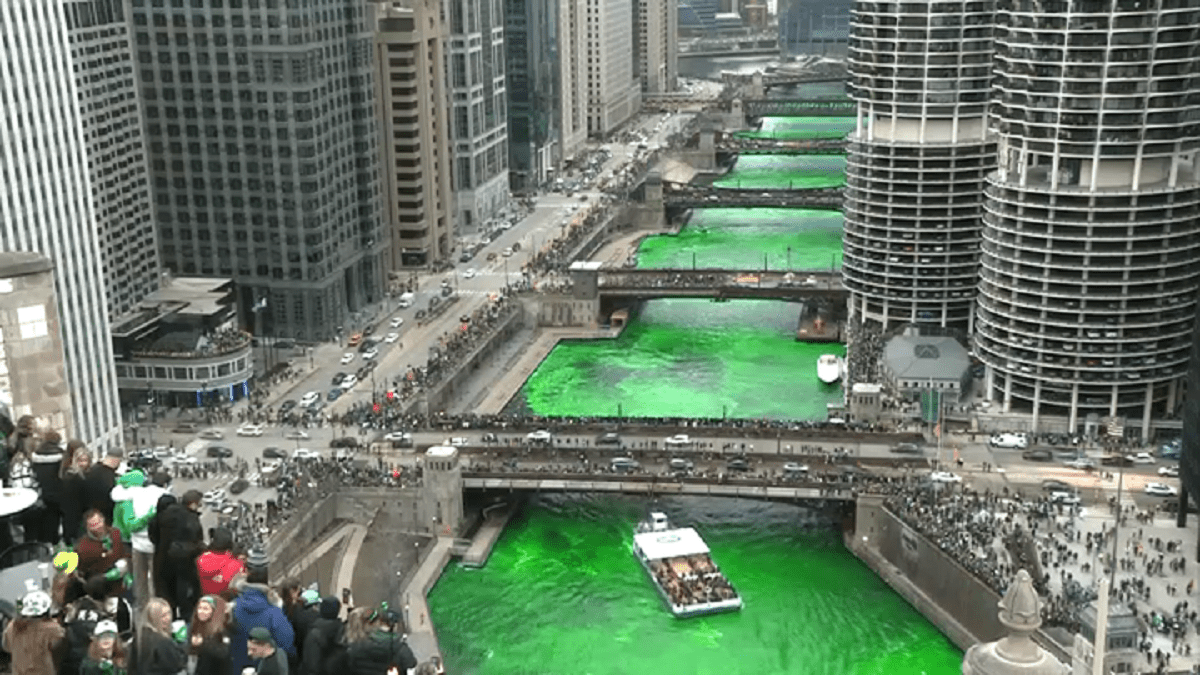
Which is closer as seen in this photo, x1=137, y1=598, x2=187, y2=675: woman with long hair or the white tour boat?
x1=137, y1=598, x2=187, y2=675: woman with long hair

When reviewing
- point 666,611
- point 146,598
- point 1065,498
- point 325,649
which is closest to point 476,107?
point 666,611

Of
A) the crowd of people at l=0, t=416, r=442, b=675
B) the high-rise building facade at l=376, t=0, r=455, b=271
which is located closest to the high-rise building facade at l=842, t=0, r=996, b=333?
the high-rise building facade at l=376, t=0, r=455, b=271

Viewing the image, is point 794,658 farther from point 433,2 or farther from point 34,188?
point 433,2

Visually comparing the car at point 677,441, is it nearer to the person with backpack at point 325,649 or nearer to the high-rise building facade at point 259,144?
the high-rise building facade at point 259,144

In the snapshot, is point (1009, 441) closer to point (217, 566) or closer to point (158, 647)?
point (217, 566)

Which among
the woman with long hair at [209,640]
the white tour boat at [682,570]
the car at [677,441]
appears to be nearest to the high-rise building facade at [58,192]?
the white tour boat at [682,570]

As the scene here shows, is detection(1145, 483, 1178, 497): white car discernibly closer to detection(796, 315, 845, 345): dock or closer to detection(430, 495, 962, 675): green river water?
detection(430, 495, 962, 675): green river water

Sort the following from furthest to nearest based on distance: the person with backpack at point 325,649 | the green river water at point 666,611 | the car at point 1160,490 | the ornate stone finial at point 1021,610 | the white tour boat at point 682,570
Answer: the car at point 1160,490
the white tour boat at point 682,570
the green river water at point 666,611
the person with backpack at point 325,649
the ornate stone finial at point 1021,610
